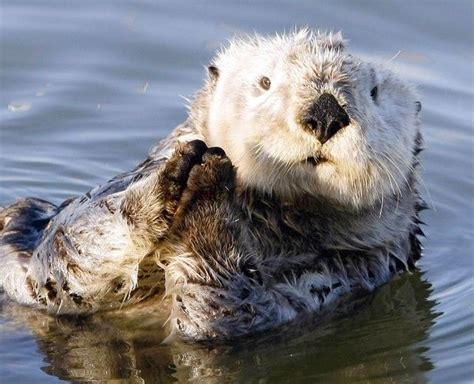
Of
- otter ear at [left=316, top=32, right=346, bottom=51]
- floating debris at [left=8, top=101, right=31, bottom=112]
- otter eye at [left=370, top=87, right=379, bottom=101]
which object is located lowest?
otter eye at [left=370, top=87, right=379, bottom=101]

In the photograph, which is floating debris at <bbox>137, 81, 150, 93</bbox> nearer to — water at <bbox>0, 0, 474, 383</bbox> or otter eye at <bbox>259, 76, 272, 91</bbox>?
water at <bbox>0, 0, 474, 383</bbox>

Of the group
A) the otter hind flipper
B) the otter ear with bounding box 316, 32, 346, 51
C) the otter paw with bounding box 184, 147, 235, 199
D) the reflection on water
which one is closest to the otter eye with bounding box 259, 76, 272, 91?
the otter ear with bounding box 316, 32, 346, 51

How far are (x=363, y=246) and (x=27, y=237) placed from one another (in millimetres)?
1664

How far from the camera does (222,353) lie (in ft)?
17.5

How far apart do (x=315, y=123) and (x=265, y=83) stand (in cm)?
62

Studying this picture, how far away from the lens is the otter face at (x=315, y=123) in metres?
4.86

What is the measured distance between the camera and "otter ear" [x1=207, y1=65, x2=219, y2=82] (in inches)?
231

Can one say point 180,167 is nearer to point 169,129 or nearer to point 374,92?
point 374,92

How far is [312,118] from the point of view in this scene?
15.7ft

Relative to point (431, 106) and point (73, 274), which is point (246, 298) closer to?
point (73, 274)

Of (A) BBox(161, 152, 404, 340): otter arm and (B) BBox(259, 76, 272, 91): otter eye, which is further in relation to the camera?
(B) BBox(259, 76, 272, 91): otter eye

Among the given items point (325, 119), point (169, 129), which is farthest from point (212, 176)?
point (169, 129)

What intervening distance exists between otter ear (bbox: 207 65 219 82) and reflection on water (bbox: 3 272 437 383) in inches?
47.4

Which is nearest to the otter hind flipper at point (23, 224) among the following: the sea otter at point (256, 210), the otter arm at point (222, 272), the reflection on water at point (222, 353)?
the sea otter at point (256, 210)
